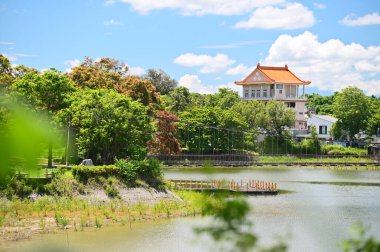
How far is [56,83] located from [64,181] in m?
9.17

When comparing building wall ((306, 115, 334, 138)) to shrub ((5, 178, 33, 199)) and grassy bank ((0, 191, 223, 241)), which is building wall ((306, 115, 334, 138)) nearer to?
grassy bank ((0, 191, 223, 241))

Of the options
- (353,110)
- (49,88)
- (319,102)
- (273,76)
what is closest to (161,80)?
(273,76)

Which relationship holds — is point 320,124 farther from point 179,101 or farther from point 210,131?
point 210,131

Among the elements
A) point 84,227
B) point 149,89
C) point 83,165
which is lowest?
point 84,227

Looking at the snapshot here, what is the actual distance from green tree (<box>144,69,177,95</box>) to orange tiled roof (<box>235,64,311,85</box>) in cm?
1071

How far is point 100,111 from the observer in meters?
32.2

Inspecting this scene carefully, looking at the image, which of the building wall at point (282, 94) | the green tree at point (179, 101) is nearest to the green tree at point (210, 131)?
the green tree at point (179, 101)

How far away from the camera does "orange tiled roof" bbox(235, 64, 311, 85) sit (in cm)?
8456

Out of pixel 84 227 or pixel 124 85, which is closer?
pixel 84 227

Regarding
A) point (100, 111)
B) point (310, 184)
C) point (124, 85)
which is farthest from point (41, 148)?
point (124, 85)

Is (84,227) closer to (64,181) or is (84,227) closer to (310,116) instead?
(64,181)

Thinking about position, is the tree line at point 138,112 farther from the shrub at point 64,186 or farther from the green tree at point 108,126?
the shrub at point 64,186

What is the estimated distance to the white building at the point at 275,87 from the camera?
276 feet

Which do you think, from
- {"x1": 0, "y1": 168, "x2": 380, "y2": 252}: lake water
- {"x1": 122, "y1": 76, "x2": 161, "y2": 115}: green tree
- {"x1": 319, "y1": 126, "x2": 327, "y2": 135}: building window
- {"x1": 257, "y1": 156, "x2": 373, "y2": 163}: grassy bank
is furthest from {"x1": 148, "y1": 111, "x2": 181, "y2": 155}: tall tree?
{"x1": 319, "y1": 126, "x2": 327, "y2": 135}: building window
